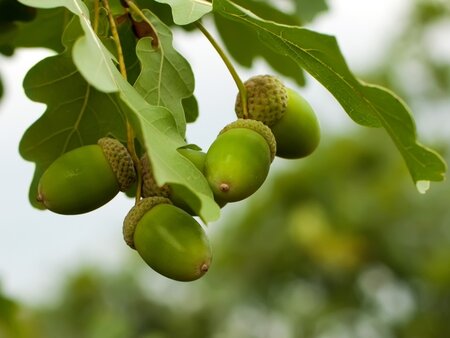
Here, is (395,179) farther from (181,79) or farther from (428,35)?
(181,79)

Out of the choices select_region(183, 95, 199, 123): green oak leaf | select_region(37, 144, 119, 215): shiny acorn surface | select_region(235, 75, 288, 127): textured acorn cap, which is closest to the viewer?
select_region(37, 144, 119, 215): shiny acorn surface

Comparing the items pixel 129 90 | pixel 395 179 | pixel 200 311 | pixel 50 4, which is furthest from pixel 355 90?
pixel 395 179

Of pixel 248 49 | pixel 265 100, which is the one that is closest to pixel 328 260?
pixel 248 49

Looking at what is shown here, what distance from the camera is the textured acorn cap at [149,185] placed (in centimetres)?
117

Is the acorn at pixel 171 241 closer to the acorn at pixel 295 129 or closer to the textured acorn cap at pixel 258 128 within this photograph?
the textured acorn cap at pixel 258 128

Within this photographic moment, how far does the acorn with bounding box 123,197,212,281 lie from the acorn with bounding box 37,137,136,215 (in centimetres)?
8

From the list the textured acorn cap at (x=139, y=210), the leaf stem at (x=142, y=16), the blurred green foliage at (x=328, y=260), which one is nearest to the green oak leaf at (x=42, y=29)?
the leaf stem at (x=142, y=16)

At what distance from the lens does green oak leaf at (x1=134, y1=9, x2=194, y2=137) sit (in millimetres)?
1249

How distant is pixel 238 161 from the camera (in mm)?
1121

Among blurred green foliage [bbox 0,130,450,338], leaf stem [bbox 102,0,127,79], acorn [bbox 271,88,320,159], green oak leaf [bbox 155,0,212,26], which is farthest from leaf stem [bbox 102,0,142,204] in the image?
blurred green foliage [bbox 0,130,450,338]

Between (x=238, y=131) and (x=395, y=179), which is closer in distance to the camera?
(x=238, y=131)

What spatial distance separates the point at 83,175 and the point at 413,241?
41.5 ft

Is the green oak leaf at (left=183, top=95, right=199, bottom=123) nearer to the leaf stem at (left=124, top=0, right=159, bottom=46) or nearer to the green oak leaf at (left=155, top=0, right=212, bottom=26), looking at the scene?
the leaf stem at (left=124, top=0, right=159, bottom=46)

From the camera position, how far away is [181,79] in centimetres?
133
